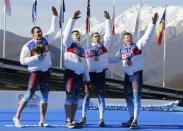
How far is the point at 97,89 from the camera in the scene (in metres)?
9.02

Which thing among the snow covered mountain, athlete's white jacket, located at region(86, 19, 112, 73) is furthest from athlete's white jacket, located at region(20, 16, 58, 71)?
the snow covered mountain

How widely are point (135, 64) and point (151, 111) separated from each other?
12.8 ft

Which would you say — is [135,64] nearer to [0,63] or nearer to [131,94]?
[131,94]

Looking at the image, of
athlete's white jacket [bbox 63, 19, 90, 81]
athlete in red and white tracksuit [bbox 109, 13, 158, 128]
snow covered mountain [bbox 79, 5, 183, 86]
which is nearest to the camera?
athlete's white jacket [bbox 63, 19, 90, 81]

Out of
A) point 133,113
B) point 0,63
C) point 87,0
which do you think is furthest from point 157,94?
point 133,113

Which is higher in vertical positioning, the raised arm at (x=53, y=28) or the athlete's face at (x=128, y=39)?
the raised arm at (x=53, y=28)

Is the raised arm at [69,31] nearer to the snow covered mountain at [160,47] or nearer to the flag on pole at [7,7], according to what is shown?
the flag on pole at [7,7]

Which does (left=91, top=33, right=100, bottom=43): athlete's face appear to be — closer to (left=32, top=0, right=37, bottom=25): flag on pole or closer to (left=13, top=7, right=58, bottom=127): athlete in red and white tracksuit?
(left=13, top=7, right=58, bottom=127): athlete in red and white tracksuit

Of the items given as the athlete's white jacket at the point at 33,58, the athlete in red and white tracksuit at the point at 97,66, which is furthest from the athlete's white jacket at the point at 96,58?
the athlete's white jacket at the point at 33,58

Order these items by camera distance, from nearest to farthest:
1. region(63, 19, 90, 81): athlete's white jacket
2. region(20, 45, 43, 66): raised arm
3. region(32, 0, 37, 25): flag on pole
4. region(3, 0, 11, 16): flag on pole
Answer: region(20, 45, 43, 66): raised arm < region(63, 19, 90, 81): athlete's white jacket < region(3, 0, 11, 16): flag on pole < region(32, 0, 37, 25): flag on pole

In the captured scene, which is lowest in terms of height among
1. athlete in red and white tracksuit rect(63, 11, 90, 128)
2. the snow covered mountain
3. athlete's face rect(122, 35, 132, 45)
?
athlete in red and white tracksuit rect(63, 11, 90, 128)

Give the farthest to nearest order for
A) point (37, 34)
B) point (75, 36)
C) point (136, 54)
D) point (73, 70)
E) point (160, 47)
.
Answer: point (160, 47) → point (136, 54) → point (75, 36) → point (73, 70) → point (37, 34)

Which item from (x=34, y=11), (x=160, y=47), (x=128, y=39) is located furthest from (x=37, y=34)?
(x=160, y=47)

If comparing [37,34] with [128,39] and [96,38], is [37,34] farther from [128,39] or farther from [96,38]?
[128,39]
